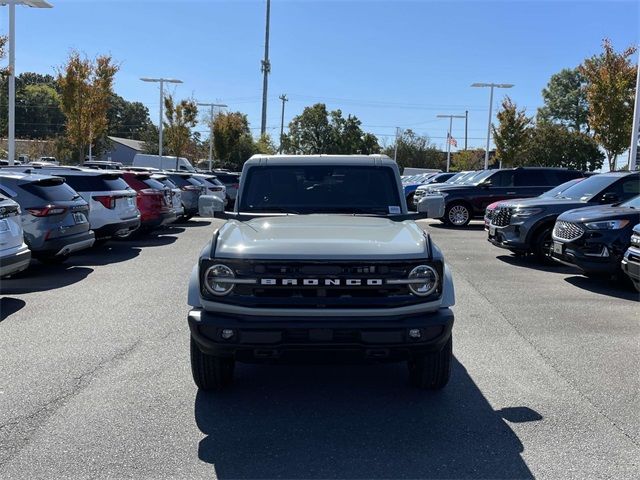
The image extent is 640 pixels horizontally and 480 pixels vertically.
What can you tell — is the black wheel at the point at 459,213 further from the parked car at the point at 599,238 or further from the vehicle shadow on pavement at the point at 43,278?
the vehicle shadow on pavement at the point at 43,278

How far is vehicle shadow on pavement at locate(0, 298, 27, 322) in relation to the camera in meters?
7.12

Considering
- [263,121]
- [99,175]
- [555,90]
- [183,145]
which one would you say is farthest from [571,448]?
[555,90]

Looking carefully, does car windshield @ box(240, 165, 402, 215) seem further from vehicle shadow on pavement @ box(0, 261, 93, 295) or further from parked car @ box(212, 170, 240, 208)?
parked car @ box(212, 170, 240, 208)

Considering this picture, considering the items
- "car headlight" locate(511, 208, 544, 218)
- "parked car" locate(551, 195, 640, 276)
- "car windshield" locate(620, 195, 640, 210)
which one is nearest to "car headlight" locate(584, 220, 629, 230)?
"parked car" locate(551, 195, 640, 276)

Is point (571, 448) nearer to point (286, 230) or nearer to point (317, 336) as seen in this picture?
point (317, 336)

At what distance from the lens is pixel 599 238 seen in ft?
29.0

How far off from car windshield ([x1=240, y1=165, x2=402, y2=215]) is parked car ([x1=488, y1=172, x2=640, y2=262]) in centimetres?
626

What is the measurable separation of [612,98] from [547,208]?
604 inches

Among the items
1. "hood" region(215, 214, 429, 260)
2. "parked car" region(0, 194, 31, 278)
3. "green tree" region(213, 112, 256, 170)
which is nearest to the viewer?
"hood" region(215, 214, 429, 260)

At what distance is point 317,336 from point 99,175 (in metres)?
9.81

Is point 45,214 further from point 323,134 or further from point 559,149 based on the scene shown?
point 323,134

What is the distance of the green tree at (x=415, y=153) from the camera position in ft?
286

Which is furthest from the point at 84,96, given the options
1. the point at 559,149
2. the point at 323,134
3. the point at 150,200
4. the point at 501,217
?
the point at 323,134

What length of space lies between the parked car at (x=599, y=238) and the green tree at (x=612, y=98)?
1649 cm
